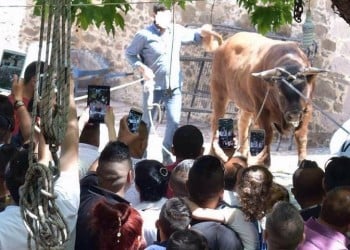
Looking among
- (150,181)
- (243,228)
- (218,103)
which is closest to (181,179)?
(150,181)

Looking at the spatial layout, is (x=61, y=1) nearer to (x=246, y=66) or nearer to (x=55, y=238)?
(x=55, y=238)

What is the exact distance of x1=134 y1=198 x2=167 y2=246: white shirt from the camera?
444 centimetres

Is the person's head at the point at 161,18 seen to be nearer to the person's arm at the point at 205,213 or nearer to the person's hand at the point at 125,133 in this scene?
the person's hand at the point at 125,133

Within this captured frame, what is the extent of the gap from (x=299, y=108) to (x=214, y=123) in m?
1.96

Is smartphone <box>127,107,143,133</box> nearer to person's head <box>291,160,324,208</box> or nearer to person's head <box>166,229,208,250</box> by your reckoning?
person's head <box>291,160,324,208</box>

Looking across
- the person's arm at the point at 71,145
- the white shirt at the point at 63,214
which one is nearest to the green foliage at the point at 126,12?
the white shirt at the point at 63,214

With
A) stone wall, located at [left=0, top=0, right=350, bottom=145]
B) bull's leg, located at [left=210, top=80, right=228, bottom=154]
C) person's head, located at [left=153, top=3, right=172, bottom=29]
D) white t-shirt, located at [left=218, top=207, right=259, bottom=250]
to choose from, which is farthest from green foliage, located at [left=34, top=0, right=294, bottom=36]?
stone wall, located at [left=0, top=0, right=350, bottom=145]

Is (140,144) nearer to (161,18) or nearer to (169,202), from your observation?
(169,202)

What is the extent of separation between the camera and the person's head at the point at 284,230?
151 inches

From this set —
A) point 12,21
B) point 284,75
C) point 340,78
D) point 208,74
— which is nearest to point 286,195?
point 284,75

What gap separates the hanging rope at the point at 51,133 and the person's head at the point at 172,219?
3.98 feet

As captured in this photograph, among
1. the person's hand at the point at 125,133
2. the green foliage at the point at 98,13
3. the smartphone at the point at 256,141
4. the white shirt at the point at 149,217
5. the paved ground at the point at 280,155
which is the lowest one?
the paved ground at the point at 280,155

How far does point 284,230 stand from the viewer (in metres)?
3.83

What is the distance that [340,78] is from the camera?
13625 millimetres
